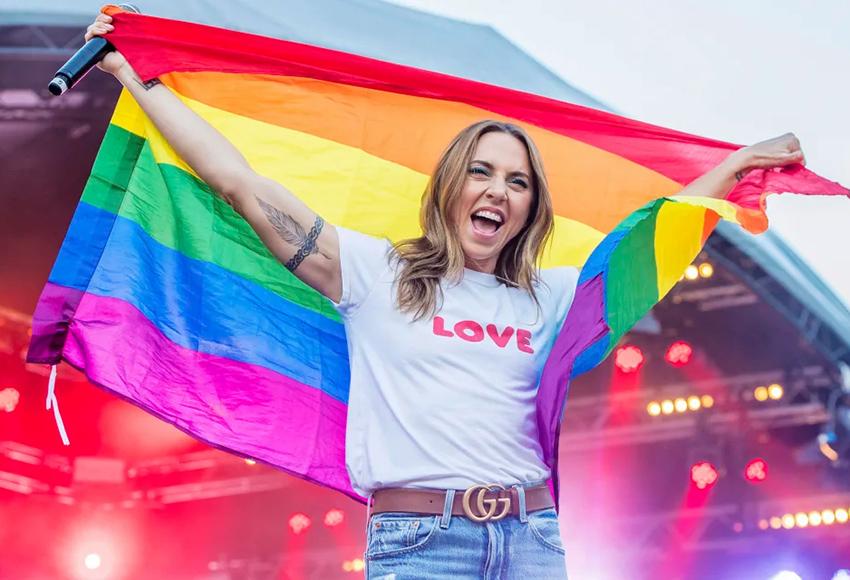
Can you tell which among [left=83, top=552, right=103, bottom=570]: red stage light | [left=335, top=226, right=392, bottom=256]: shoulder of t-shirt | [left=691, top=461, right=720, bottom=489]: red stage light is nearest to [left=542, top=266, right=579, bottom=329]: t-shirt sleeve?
[left=335, top=226, right=392, bottom=256]: shoulder of t-shirt

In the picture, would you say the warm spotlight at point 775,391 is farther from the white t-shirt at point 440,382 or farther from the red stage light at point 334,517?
the white t-shirt at point 440,382

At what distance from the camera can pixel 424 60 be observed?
5.60 metres

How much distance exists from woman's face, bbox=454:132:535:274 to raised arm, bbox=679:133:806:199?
577mm

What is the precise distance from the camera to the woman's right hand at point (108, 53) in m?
2.44

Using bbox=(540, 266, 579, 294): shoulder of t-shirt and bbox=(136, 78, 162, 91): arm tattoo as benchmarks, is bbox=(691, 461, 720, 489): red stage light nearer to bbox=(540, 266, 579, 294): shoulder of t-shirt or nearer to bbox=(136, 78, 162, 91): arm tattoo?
bbox=(540, 266, 579, 294): shoulder of t-shirt

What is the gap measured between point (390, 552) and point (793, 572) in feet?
26.5

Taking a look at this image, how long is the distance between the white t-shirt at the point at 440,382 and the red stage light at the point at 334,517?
329 inches

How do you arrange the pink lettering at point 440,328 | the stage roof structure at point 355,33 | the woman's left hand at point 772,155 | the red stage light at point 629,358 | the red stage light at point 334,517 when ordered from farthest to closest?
the red stage light at point 334,517
the red stage light at point 629,358
the stage roof structure at point 355,33
the woman's left hand at point 772,155
the pink lettering at point 440,328

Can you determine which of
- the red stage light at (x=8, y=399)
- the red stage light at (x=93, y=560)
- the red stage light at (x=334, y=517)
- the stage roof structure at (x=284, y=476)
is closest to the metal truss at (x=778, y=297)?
the stage roof structure at (x=284, y=476)

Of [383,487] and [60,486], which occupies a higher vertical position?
[60,486]

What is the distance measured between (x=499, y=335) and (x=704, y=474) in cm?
759

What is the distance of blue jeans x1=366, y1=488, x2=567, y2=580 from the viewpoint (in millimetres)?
1833

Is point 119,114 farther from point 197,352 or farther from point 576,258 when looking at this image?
point 576,258

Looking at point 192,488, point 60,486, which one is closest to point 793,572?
point 192,488
